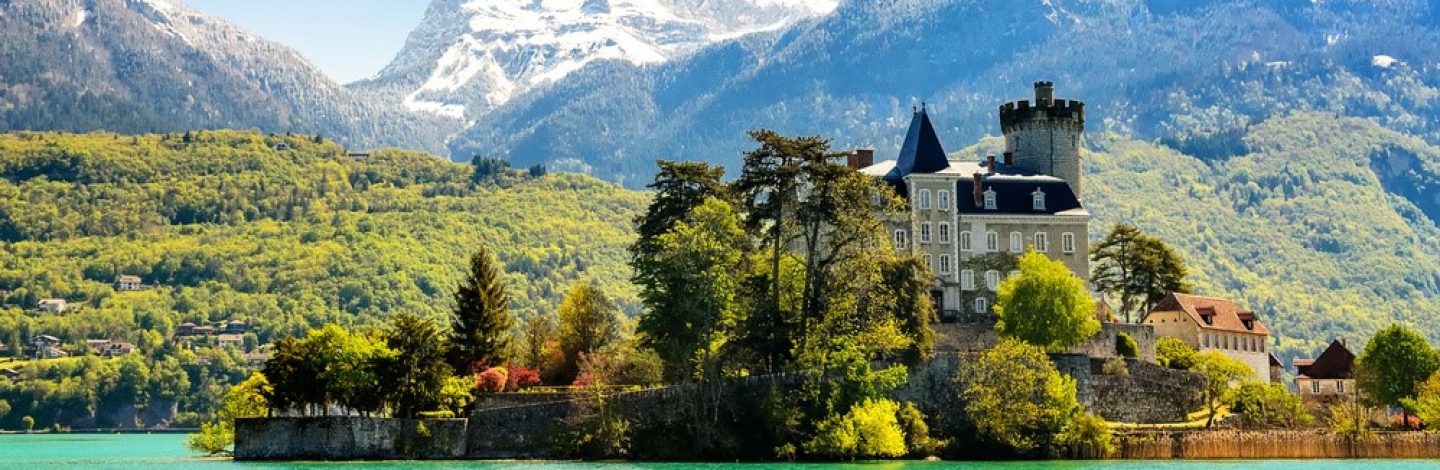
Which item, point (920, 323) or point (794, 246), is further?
point (794, 246)

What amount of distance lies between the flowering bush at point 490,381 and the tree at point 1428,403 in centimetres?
3950

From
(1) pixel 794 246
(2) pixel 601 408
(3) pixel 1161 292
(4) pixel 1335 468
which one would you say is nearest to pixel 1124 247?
(3) pixel 1161 292

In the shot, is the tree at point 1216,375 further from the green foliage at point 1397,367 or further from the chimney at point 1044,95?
the chimney at point 1044,95

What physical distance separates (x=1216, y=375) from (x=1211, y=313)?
9476 millimetres

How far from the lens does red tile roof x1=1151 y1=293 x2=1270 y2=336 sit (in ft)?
303

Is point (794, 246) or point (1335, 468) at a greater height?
point (794, 246)

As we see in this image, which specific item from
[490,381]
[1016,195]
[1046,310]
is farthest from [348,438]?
[1016,195]

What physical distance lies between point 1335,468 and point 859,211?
21.1 metres

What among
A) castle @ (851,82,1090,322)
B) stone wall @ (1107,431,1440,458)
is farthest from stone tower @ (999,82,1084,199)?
stone wall @ (1107,431,1440,458)

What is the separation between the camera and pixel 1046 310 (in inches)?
3241

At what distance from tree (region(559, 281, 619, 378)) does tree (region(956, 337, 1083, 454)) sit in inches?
732

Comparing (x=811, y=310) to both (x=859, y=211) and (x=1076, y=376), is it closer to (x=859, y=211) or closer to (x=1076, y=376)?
(x=859, y=211)

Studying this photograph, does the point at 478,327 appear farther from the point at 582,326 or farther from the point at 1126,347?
the point at 1126,347

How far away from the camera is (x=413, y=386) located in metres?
77.9
